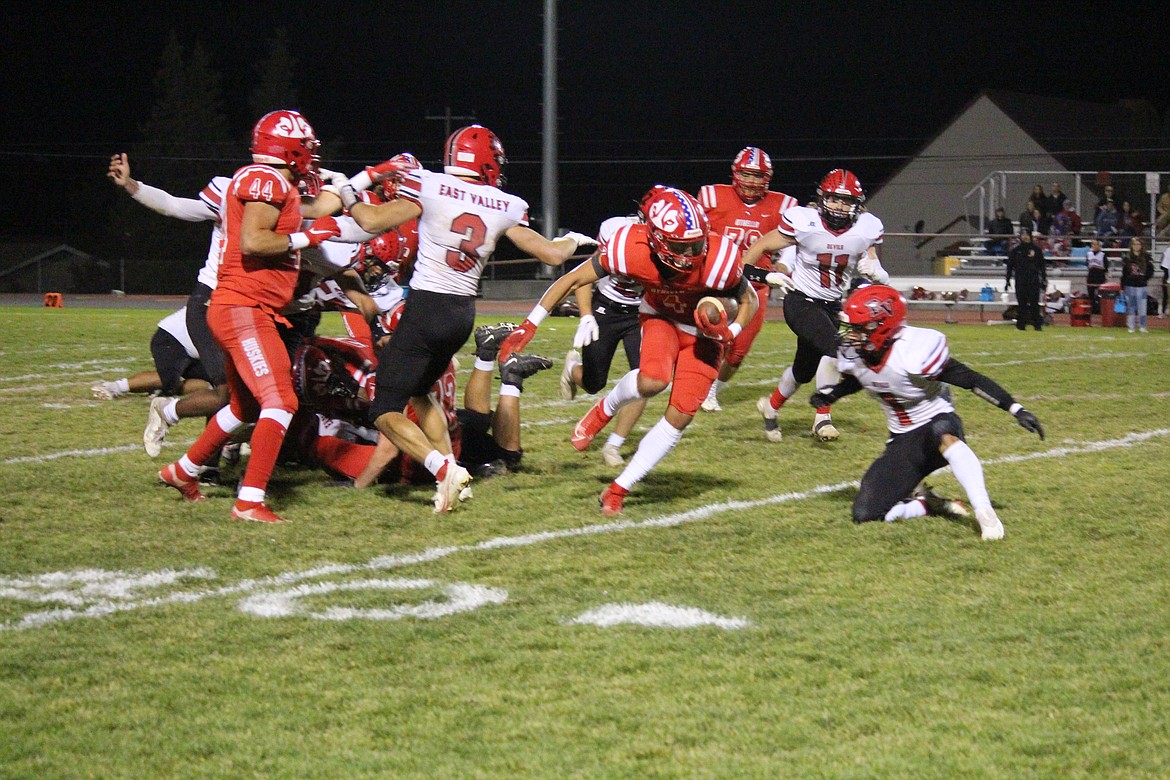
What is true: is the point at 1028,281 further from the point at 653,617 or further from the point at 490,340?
the point at 653,617

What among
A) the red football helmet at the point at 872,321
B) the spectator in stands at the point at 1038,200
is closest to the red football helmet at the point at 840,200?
the red football helmet at the point at 872,321

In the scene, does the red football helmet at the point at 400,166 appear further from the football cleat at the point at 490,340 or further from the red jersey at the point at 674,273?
the red jersey at the point at 674,273

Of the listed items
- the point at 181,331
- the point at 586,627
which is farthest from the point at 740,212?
the point at 586,627

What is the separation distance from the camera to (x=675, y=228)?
20.4 ft

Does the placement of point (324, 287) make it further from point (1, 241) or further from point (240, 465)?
point (1, 241)

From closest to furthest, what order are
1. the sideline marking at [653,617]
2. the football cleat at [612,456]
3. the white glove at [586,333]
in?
the sideline marking at [653,617]
the white glove at [586,333]
the football cleat at [612,456]

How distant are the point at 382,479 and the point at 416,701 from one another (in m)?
3.48

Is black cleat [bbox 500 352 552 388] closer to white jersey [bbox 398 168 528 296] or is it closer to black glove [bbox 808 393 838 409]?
white jersey [bbox 398 168 528 296]

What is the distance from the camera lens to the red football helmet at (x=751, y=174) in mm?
9898

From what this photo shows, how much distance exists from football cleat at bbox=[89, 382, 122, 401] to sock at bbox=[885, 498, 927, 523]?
6.28m

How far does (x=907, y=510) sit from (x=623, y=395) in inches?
71.4

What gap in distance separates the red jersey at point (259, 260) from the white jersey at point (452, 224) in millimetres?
531

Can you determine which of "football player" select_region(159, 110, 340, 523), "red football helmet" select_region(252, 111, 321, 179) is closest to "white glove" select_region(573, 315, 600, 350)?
"football player" select_region(159, 110, 340, 523)

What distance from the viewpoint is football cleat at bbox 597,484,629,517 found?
6.41 meters
